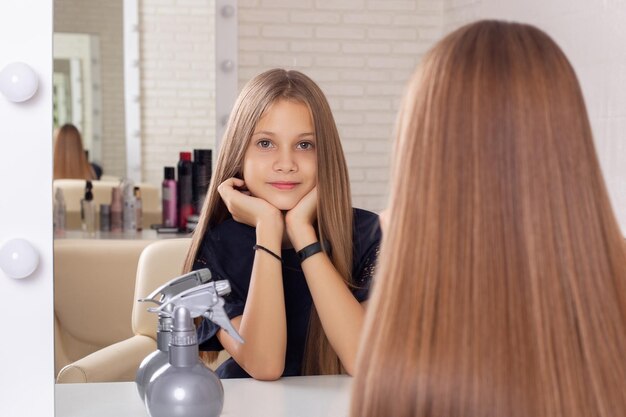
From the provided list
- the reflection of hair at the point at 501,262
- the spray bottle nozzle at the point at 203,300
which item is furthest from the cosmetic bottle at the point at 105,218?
the reflection of hair at the point at 501,262

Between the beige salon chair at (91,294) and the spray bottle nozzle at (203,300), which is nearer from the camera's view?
the spray bottle nozzle at (203,300)

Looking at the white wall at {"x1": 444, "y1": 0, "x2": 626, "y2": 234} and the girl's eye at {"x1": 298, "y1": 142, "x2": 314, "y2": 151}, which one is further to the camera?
the white wall at {"x1": 444, "y1": 0, "x2": 626, "y2": 234}

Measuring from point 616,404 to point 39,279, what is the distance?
57cm

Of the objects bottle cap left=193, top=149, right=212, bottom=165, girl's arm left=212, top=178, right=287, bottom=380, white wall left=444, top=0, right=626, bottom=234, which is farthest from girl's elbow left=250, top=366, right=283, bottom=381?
white wall left=444, top=0, right=626, bottom=234

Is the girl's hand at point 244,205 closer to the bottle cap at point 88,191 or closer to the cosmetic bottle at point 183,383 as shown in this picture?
the bottle cap at point 88,191

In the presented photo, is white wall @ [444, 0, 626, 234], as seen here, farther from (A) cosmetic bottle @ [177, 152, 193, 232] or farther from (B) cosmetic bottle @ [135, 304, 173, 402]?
(B) cosmetic bottle @ [135, 304, 173, 402]

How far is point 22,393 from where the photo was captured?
2.57 ft

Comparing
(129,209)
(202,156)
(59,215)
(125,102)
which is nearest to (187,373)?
(59,215)

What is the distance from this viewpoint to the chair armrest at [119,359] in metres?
0.97

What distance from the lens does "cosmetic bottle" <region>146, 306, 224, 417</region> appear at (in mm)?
746

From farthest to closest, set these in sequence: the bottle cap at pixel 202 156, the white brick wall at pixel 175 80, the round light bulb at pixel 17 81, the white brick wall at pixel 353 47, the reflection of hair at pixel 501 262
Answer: the white brick wall at pixel 353 47 → the bottle cap at pixel 202 156 → the white brick wall at pixel 175 80 → the round light bulb at pixel 17 81 → the reflection of hair at pixel 501 262

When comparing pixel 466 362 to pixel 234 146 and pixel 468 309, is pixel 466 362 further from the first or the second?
pixel 234 146

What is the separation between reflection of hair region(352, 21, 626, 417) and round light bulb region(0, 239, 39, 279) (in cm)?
44

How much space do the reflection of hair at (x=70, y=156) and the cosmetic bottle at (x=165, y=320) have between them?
0.22 meters
